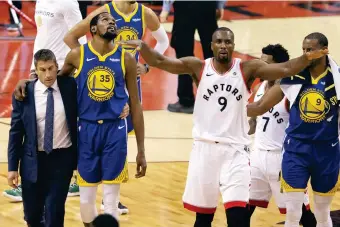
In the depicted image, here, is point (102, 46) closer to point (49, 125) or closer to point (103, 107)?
point (103, 107)

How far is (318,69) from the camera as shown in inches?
315

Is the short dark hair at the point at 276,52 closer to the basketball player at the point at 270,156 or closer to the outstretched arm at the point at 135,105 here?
the basketball player at the point at 270,156

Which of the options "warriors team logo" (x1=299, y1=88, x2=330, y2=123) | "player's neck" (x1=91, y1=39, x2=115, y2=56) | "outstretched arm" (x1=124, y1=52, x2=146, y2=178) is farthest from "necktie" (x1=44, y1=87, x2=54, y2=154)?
"warriors team logo" (x1=299, y1=88, x2=330, y2=123)

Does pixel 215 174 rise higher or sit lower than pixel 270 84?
lower

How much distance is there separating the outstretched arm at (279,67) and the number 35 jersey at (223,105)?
89mm

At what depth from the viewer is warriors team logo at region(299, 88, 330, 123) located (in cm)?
Answer: 790

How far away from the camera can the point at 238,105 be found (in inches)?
304

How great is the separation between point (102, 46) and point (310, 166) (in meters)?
1.94

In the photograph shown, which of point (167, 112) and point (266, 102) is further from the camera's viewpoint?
point (167, 112)

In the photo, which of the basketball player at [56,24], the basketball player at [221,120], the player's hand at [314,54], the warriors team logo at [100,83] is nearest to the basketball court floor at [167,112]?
the basketball player at [56,24]

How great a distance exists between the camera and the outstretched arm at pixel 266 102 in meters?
8.08

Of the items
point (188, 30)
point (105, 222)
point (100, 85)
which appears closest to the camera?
point (105, 222)

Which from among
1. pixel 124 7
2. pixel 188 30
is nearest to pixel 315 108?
pixel 124 7

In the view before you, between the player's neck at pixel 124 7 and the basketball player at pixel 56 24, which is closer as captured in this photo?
the player's neck at pixel 124 7
